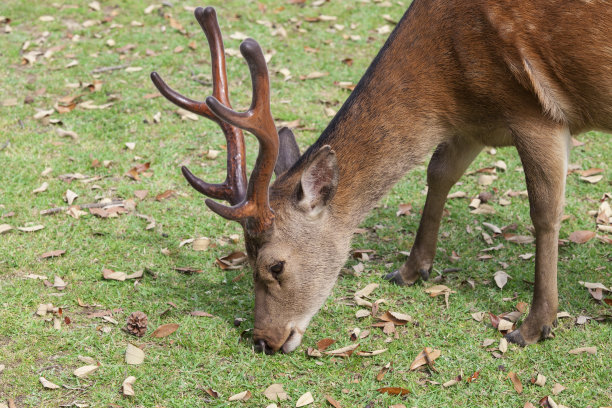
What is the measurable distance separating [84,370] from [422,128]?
8.50ft

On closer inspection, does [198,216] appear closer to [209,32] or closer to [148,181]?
[148,181]

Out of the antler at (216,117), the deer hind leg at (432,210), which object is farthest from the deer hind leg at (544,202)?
the antler at (216,117)

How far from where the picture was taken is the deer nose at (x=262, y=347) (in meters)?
4.43

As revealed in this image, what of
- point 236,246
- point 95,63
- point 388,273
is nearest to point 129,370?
point 236,246

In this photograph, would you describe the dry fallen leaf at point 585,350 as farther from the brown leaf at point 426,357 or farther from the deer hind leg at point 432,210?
the deer hind leg at point 432,210

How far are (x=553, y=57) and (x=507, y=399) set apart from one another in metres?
2.04

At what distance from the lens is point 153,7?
33.4 ft

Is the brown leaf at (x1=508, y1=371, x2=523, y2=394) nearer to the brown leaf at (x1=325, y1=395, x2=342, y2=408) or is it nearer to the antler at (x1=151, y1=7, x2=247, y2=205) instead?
the brown leaf at (x1=325, y1=395, x2=342, y2=408)

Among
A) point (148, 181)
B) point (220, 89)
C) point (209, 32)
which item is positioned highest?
point (209, 32)

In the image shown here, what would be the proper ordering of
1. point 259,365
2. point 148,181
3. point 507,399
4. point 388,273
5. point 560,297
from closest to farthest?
point 507,399 < point 259,365 < point 560,297 < point 388,273 < point 148,181

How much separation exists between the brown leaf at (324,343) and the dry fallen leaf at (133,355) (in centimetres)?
113

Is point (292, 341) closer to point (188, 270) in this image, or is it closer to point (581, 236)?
point (188, 270)

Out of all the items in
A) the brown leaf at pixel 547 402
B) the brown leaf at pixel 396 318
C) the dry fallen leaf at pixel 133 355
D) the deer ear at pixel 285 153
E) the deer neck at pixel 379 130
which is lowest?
the brown leaf at pixel 396 318

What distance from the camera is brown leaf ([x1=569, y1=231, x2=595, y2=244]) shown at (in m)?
5.70
